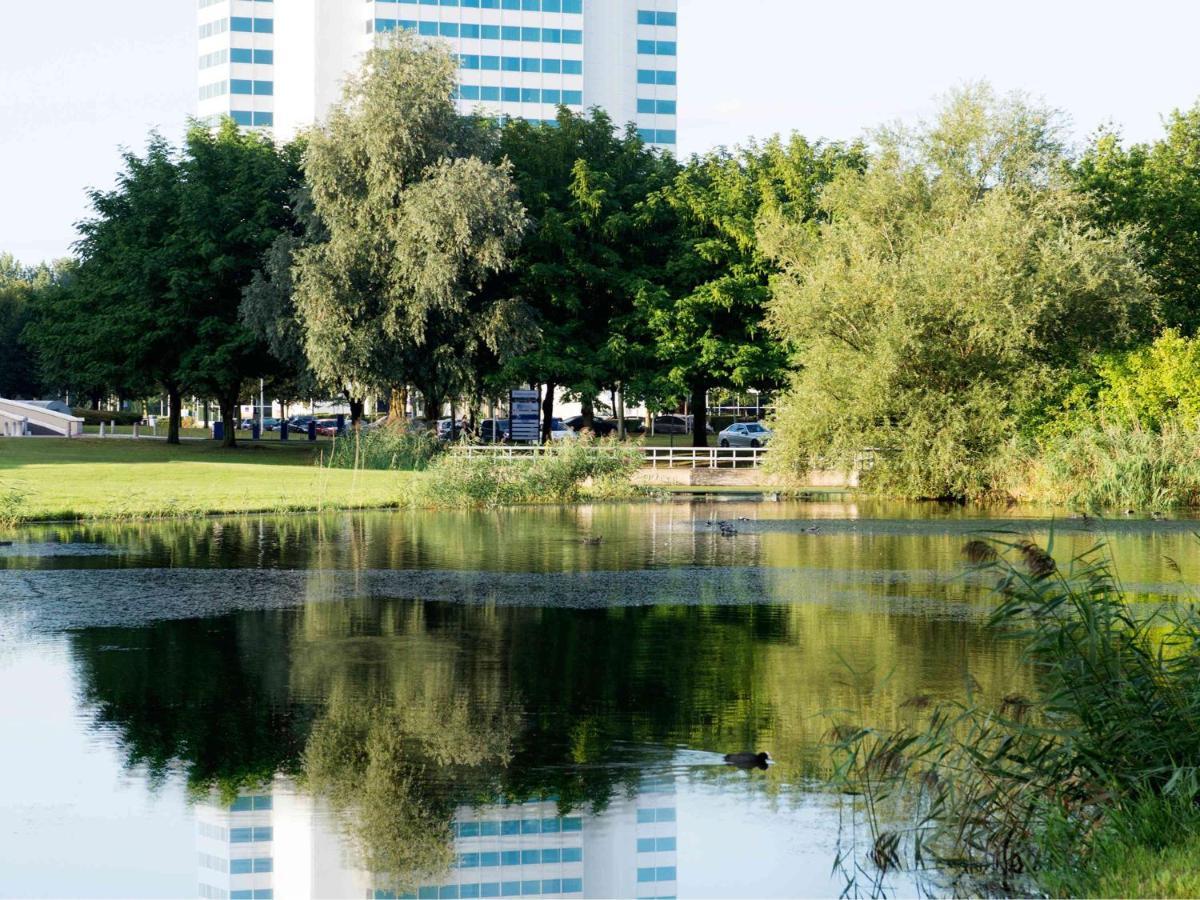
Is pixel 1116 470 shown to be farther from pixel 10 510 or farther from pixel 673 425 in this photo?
pixel 673 425

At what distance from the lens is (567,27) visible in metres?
116

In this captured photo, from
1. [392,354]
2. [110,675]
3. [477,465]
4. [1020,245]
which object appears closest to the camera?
[110,675]

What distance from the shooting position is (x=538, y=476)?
40375mm

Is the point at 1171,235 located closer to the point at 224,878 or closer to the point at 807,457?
the point at 807,457

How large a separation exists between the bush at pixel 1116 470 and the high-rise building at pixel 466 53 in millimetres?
75813

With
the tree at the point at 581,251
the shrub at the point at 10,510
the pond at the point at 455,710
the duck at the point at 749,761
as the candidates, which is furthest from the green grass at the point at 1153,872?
the tree at the point at 581,251

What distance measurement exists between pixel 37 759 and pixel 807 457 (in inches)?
1438

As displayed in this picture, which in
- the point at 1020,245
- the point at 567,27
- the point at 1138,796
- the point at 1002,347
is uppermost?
the point at 567,27

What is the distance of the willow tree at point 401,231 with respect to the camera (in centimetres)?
5184

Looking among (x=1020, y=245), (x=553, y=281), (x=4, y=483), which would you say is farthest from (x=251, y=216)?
(x=1020, y=245)

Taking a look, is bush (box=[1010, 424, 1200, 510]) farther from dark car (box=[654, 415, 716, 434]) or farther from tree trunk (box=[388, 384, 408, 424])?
dark car (box=[654, 415, 716, 434])

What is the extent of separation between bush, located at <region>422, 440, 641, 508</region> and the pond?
12.7 m

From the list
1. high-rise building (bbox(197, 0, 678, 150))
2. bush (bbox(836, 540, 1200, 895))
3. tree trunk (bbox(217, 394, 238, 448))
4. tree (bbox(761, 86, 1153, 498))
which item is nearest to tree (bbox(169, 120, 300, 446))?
tree trunk (bbox(217, 394, 238, 448))

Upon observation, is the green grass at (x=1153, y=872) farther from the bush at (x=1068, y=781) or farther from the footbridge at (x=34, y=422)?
the footbridge at (x=34, y=422)
